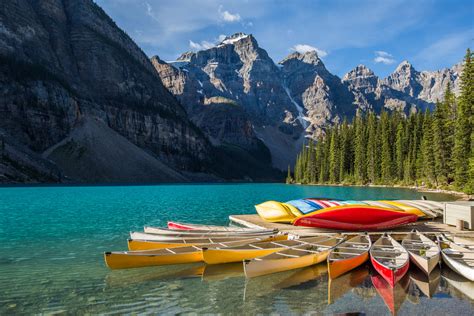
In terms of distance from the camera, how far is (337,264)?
1491 cm

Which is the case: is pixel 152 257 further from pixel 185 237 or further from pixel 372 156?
pixel 372 156

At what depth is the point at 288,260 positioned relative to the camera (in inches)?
611

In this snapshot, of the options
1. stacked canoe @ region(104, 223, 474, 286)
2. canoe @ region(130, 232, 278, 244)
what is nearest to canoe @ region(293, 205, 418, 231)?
stacked canoe @ region(104, 223, 474, 286)

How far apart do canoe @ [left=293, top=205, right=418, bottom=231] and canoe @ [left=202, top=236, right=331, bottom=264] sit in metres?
4.33

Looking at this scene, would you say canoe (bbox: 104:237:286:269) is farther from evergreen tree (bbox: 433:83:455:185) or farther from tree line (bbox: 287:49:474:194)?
evergreen tree (bbox: 433:83:455:185)

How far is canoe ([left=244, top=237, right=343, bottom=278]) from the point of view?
47.8 feet

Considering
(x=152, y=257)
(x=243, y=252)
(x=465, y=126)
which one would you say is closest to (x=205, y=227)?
(x=243, y=252)

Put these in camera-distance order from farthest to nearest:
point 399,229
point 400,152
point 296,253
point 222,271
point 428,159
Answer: point 400,152, point 428,159, point 399,229, point 296,253, point 222,271

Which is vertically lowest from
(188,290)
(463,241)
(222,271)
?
(188,290)

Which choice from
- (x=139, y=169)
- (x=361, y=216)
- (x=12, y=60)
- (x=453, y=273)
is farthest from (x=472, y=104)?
(x=12, y=60)

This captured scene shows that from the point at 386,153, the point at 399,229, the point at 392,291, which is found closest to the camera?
the point at 392,291

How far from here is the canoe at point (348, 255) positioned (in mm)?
14883

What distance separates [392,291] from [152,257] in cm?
939

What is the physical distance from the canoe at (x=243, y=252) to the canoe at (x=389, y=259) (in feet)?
11.3
